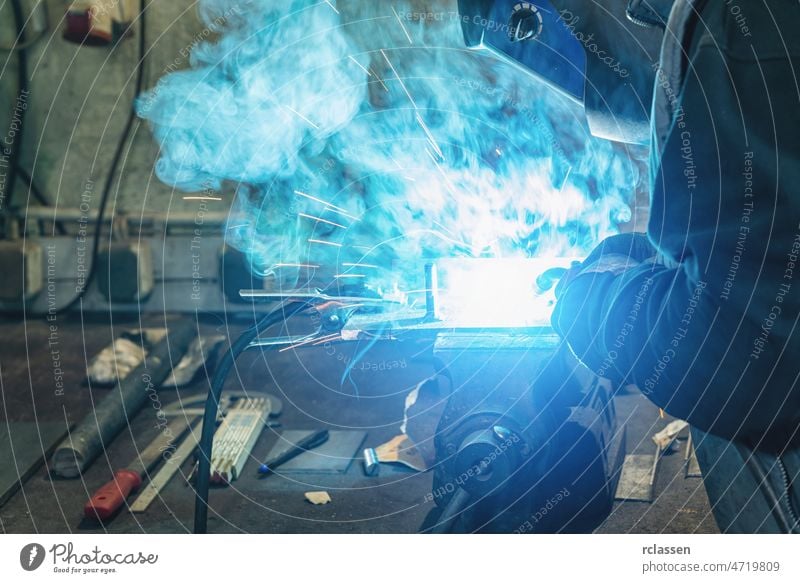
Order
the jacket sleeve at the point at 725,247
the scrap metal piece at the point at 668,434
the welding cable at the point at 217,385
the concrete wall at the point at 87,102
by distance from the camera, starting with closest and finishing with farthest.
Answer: the jacket sleeve at the point at 725,247, the welding cable at the point at 217,385, the scrap metal piece at the point at 668,434, the concrete wall at the point at 87,102

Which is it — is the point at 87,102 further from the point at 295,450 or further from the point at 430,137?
the point at 295,450

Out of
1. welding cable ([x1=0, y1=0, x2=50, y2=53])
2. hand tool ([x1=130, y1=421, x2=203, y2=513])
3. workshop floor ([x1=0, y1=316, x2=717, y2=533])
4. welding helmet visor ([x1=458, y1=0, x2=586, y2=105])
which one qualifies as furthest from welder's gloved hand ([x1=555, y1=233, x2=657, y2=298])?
welding cable ([x1=0, y1=0, x2=50, y2=53])

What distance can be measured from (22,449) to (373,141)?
1237mm

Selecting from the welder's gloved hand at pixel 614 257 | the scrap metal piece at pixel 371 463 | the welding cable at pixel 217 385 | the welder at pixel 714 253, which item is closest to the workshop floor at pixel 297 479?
the scrap metal piece at pixel 371 463

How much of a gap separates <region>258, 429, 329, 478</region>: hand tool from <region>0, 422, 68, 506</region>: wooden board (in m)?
0.51

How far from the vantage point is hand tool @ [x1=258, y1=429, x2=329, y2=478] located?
1667mm

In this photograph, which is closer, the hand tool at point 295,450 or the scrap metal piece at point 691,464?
the scrap metal piece at point 691,464

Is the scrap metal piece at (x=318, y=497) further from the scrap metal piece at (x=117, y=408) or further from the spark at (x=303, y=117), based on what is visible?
the spark at (x=303, y=117)

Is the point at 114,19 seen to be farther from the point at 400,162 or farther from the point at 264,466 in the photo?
the point at 264,466

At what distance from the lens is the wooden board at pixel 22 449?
1593 mm

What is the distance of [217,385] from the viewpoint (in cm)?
108

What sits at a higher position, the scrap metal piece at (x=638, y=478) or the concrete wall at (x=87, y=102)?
the concrete wall at (x=87, y=102)

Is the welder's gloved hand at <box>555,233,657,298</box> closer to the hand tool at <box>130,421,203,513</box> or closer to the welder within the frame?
the welder

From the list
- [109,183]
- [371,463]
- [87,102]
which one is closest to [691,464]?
[371,463]
